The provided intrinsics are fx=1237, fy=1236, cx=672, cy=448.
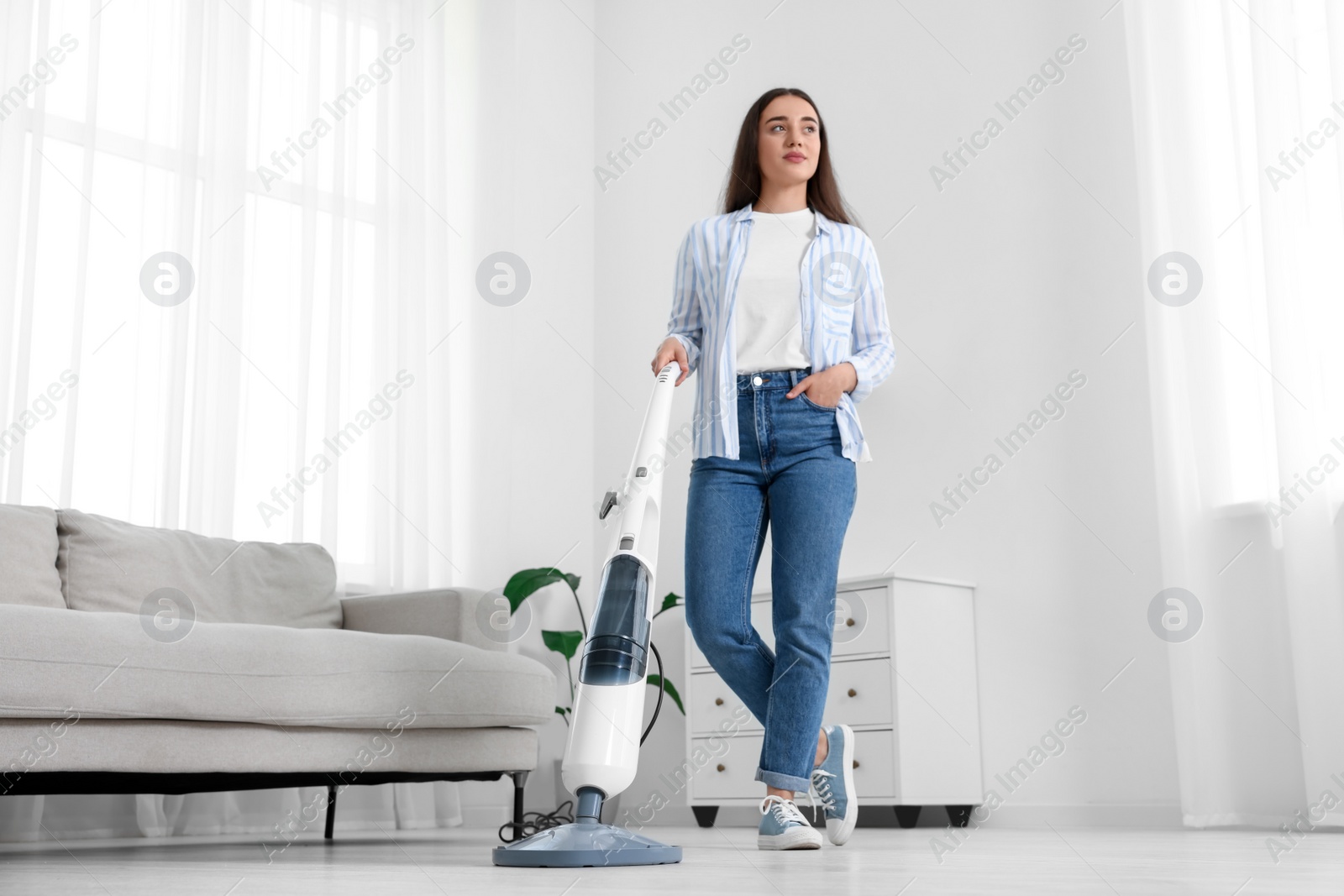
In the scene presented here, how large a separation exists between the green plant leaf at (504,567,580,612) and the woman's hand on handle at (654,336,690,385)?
195cm

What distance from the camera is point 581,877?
54.8 inches

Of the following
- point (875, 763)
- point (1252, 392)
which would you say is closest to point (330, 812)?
point (875, 763)

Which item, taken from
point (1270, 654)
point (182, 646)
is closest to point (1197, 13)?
point (1270, 654)

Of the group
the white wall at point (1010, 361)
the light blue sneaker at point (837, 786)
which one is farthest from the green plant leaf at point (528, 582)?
the light blue sneaker at point (837, 786)

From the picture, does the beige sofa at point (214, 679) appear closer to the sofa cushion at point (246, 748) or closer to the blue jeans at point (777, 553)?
the sofa cushion at point (246, 748)

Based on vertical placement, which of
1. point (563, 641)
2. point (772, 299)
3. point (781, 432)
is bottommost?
point (563, 641)

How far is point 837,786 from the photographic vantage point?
212 cm

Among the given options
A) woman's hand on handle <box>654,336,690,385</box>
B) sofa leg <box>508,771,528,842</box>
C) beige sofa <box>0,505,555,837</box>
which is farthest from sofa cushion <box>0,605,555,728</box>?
woman's hand on handle <box>654,336,690,385</box>

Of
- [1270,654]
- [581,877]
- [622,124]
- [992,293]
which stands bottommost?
Result: [581,877]

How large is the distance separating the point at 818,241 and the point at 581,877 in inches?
44.9

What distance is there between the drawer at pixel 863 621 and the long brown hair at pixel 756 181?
47.4 inches

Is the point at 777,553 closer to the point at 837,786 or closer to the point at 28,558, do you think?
the point at 837,786

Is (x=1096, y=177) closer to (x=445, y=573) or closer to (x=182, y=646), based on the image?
(x=445, y=573)

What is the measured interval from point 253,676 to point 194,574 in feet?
2.71
